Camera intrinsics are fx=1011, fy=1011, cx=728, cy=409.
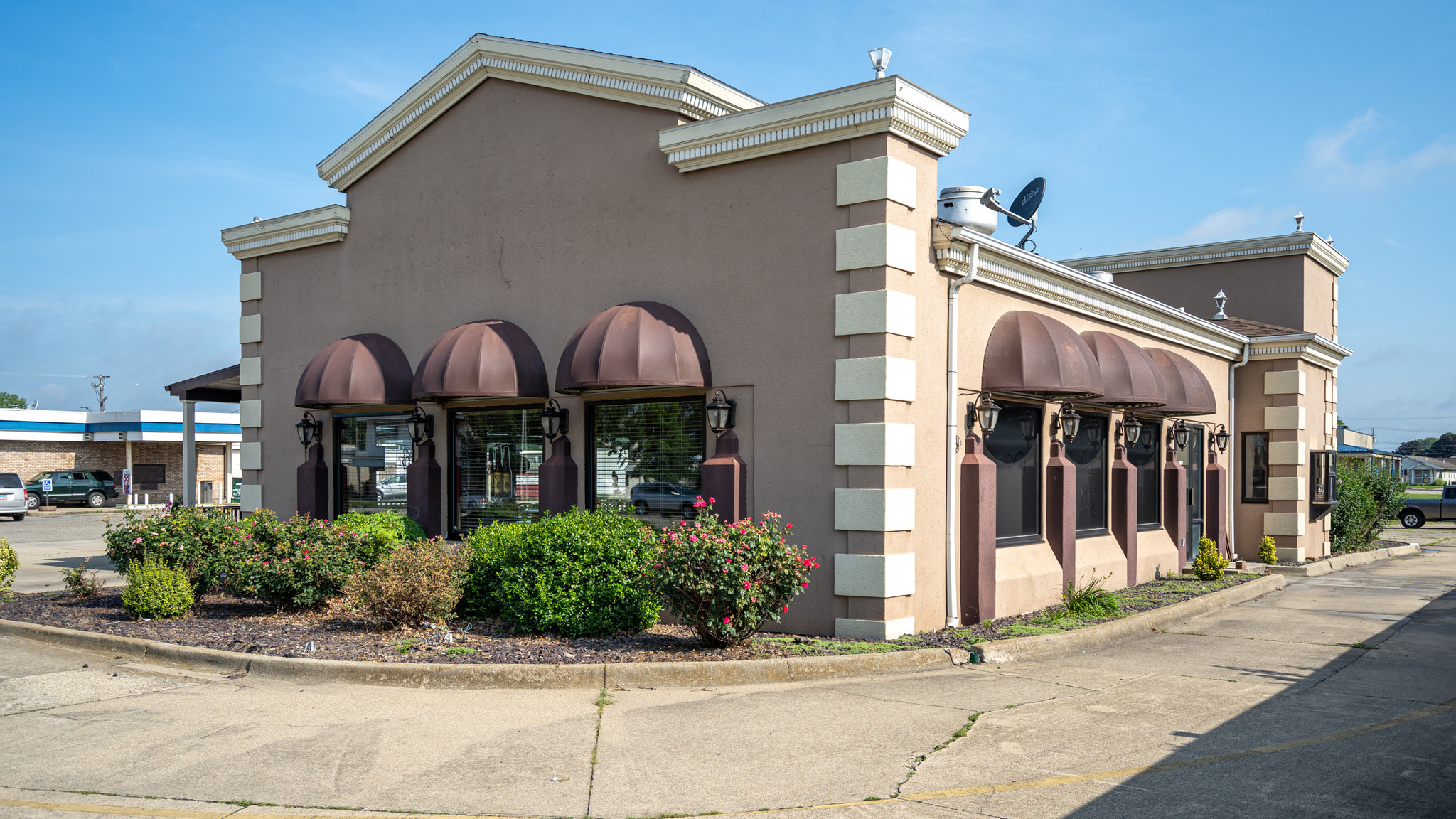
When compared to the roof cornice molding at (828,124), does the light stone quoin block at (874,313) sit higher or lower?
lower

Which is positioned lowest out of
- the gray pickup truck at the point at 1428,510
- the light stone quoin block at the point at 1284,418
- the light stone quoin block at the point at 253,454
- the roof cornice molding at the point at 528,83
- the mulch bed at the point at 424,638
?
the gray pickup truck at the point at 1428,510

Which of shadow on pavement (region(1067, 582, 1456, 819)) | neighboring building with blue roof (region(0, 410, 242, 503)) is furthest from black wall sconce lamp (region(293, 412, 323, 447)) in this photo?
neighboring building with blue roof (region(0, 410, 242, 503))

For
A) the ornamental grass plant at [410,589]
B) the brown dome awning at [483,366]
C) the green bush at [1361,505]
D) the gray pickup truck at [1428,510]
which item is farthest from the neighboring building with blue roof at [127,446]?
the gray pickup truck at [1428,510]

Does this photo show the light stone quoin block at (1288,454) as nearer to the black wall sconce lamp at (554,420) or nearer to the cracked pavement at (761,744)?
the cracked pavement at (761,744)

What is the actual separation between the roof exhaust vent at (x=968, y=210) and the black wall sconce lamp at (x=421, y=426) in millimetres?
7510

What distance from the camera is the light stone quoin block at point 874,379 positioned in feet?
32.9

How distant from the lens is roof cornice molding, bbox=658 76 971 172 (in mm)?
10102

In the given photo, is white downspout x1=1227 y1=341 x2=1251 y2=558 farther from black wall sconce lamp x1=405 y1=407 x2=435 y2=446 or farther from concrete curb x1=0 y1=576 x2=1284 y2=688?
black wall sconce lamp x1=405 y1=407 x2=435 y2=446

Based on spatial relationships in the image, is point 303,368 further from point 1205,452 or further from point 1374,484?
point 1374,484

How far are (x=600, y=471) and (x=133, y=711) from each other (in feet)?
19.2

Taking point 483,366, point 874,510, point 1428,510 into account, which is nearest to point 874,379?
point 874,510

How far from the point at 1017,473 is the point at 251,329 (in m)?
12.5

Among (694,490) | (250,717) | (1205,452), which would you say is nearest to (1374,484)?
(1205,452)

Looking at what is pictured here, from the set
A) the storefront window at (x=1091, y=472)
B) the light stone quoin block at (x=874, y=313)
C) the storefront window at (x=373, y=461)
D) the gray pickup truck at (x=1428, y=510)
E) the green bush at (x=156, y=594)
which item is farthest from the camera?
the gray pickup truck at (x=1428, y=510)
